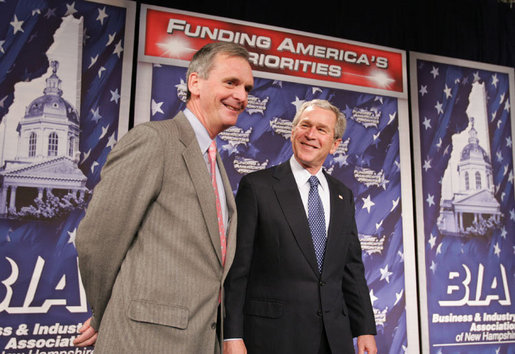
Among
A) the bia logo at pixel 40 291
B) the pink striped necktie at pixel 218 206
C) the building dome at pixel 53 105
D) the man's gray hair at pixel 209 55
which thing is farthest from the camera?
the building dome at pixel 53 105

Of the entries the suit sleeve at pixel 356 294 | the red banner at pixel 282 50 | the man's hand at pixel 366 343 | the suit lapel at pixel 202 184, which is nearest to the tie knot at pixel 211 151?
the suit lapel at pixel 202 184

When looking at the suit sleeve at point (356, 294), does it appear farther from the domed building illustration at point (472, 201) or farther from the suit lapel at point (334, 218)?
the domed building illustration at point (472, 201)

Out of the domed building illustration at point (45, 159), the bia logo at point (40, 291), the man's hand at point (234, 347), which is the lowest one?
the man's hand at point (234, 347)

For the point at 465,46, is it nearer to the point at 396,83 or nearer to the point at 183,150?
the point at 396,83

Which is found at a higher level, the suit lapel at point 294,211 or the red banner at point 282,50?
the red banner at point 282,50

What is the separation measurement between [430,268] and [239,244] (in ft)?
8.37

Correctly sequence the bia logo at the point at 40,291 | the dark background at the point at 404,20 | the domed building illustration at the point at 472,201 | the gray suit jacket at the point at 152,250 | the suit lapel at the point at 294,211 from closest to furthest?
the gray suit jacket at the point at 152,250 → the suit lapel at the point at 294,211 → the bia logo at the point at 40,291 → the dark background at the point at 404,20 → the domed building illustration at the point at 472,201

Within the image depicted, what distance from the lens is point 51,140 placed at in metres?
3.04

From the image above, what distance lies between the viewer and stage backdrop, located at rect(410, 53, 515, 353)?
12.9 feet

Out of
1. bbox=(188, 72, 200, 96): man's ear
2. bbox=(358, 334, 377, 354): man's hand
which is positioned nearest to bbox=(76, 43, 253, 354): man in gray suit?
bbox=(188, 72, 200, 96): man's ear

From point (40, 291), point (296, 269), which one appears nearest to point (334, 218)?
point (296, 269)

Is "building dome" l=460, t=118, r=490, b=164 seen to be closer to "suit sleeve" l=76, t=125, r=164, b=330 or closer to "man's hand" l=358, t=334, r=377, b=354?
"man's hand" l=358, t=334, r=377, b=354

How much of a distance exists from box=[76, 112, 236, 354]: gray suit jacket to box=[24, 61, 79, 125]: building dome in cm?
195

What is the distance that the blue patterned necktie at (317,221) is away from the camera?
6.53 ft
